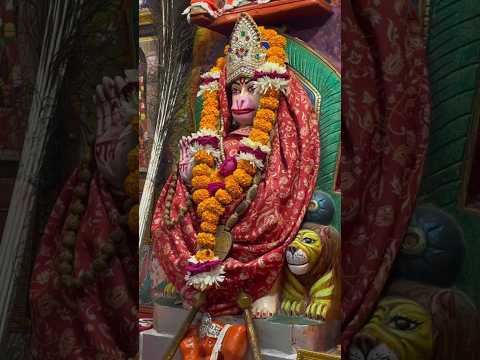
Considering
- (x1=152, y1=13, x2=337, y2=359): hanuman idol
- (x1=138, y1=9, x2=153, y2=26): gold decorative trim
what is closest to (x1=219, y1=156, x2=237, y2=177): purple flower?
(x1=152, y1=13, x2=337, y2=359): hanuman idol

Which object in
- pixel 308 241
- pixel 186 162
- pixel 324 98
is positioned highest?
pixel 324 98

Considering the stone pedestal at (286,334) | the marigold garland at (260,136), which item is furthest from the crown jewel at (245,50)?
the stone pedestal at (286,334)

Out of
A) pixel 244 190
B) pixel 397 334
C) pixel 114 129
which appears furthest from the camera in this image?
pixel 244 190

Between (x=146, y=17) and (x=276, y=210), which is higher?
(x=146, y=17)

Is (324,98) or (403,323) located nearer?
(403,323)

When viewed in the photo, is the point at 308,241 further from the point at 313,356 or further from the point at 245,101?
the point at 245,101

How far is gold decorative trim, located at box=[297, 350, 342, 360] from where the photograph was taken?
2.83m

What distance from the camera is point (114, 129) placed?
2932mm

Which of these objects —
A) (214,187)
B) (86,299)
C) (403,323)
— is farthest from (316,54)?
(86,299)

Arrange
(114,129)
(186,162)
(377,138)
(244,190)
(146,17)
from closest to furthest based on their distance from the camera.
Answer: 1. (377,138)
2. (114,129)
3. (244,190)
4. (186,162)
5. (146,17)

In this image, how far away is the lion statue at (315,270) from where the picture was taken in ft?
9.55

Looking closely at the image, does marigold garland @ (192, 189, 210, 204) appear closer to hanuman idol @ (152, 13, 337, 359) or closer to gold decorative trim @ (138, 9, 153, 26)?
hanuman idol @ (152, 13, 337, 359)

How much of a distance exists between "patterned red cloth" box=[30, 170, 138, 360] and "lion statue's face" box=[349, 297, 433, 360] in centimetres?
98

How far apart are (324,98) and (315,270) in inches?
30.4
